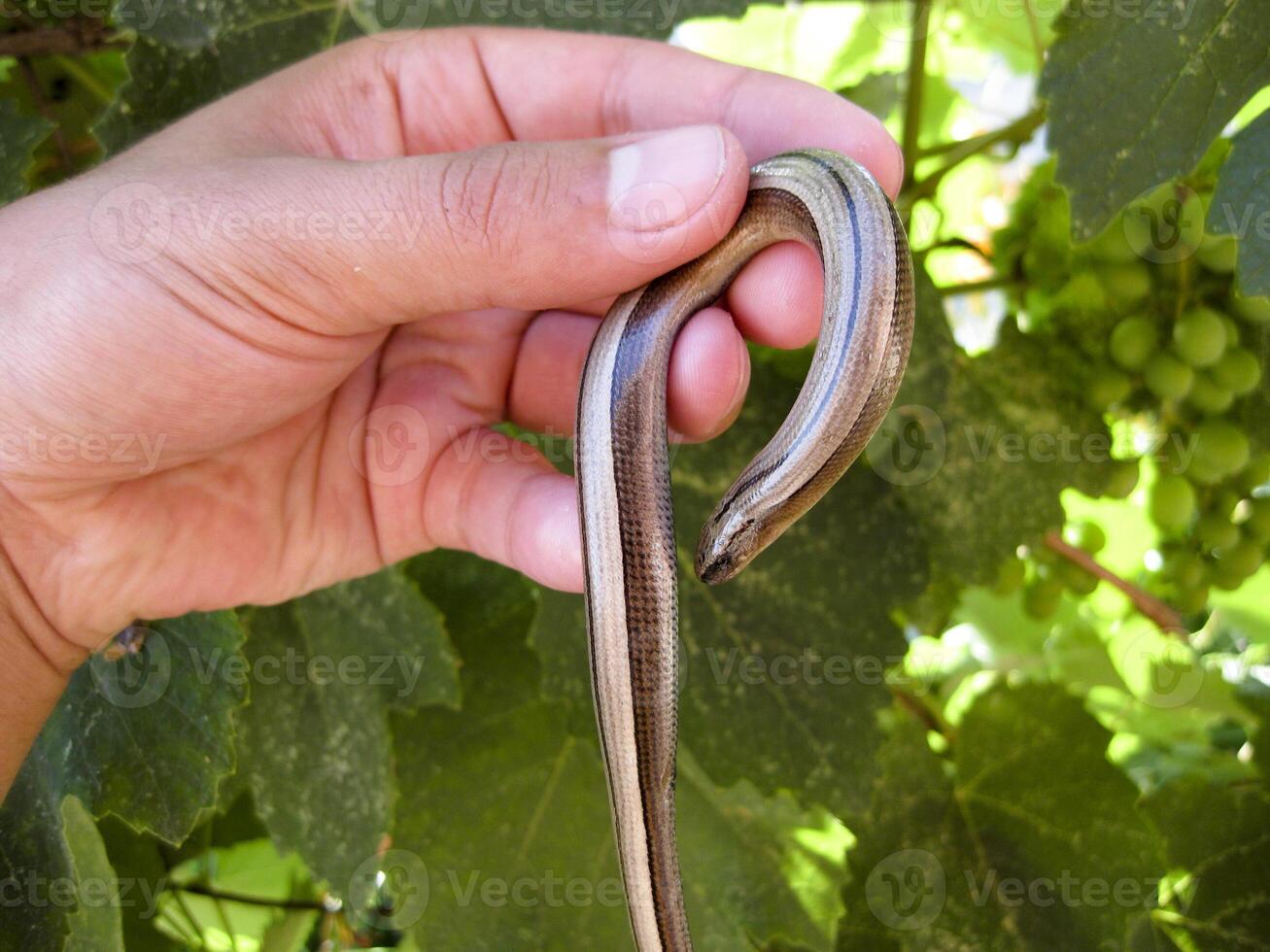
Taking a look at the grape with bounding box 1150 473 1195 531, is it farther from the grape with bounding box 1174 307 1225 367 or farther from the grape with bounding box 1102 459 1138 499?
the grape with bounding box 1174 307 1225 367

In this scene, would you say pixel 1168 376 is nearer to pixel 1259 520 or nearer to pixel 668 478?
pixel 1259 520

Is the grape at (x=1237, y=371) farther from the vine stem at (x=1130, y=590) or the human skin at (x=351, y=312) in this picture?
the human skin at (x=351, y=312)

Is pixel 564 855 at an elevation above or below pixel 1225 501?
below

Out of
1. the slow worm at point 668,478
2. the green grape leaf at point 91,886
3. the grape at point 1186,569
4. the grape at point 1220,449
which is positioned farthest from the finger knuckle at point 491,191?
the grape at point 1186,569

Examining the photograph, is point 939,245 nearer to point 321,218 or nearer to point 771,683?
point 771,683

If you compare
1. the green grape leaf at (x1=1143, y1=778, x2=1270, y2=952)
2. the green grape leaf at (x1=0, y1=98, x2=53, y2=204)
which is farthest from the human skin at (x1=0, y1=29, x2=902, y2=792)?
the green grape leaf at (x1=1143, y1=778, x2=1270, y2=952)

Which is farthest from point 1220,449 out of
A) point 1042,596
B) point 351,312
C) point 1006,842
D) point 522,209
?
point 351,312
